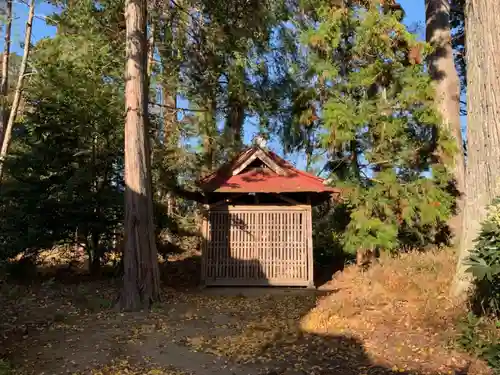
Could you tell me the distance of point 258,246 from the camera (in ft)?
44.1

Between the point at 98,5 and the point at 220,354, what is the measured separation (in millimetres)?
11423

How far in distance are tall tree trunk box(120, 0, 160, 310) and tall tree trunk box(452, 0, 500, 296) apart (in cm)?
636

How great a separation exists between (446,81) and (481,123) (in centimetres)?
811

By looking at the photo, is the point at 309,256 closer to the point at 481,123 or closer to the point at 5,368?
the point at 481,123

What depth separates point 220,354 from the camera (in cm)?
673

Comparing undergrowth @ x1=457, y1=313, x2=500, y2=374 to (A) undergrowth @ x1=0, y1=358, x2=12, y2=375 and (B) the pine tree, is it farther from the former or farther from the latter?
(B) the pine tree

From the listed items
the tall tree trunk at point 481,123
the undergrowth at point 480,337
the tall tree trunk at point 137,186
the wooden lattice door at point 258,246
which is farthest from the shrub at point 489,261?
the wooden lattice door at point 258,246

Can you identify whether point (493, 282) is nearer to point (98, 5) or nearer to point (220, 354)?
point (220, 354)

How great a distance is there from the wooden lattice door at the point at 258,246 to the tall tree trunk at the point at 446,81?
4.53 metres

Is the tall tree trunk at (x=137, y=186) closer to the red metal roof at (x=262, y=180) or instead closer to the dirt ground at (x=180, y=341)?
the dirt ground at (x=180, y=341)

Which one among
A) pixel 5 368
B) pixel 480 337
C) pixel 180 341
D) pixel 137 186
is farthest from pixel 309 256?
pixel 5 368

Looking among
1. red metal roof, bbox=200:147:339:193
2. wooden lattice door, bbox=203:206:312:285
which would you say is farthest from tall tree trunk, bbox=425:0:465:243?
wooden lattice door, bbox=203:206:312:285

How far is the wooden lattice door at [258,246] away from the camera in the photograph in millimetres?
13211

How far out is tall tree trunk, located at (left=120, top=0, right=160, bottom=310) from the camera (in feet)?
33.2
